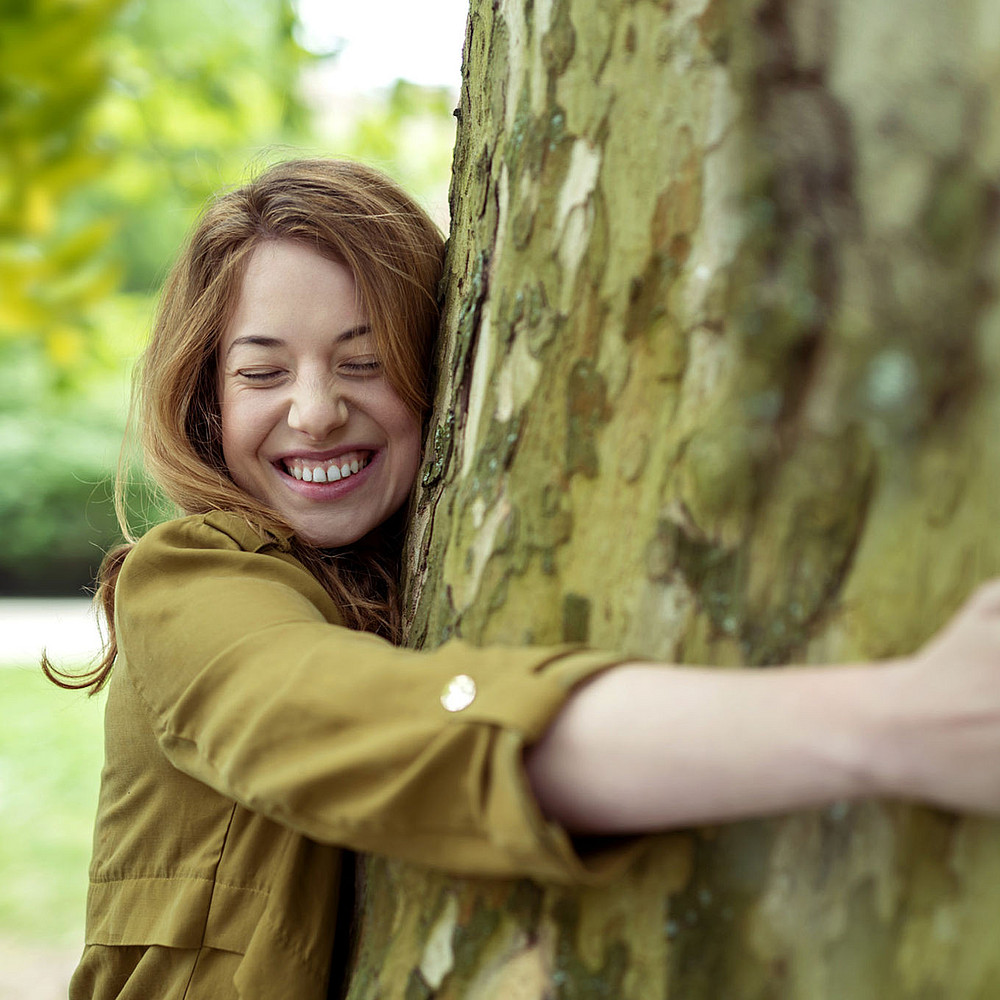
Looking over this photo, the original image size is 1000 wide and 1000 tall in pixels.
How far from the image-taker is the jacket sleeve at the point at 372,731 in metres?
1.02

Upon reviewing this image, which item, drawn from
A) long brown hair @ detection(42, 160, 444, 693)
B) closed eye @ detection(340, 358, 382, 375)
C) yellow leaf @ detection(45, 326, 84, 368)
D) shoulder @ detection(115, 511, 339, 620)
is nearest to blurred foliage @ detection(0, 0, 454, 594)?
yellow leaf @ detection(45, 326, 84, 368)

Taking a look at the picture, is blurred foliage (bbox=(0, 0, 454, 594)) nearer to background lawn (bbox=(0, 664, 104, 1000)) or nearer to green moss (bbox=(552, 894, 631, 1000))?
green moss (bbox=(552, 894, 631, 1000))

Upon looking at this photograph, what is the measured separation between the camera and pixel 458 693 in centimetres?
107

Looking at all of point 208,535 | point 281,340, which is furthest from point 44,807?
point 208,535

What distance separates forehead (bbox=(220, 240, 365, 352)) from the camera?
187 centimetres

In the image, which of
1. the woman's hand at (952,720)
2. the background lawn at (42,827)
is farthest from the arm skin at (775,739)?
the background lawn at (42,827)

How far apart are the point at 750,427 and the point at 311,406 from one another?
96cm

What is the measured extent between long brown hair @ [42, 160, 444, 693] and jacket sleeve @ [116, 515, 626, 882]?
0.52 m

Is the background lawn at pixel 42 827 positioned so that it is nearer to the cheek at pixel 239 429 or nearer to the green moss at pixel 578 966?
the cheek at pixel 239 429

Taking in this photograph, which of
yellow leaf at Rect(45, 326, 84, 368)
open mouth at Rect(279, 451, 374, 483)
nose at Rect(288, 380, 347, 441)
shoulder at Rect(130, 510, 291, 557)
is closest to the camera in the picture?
yellow leaf at Rect(45, 326, 84, 368)

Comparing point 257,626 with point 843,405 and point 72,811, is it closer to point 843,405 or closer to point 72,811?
point 843,405

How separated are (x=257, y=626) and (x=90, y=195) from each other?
697 cm

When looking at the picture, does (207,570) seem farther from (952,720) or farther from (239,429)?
(952,720)

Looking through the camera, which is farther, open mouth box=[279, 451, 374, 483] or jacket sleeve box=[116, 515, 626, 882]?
open mouth box=[279, 451, 374, 483]
